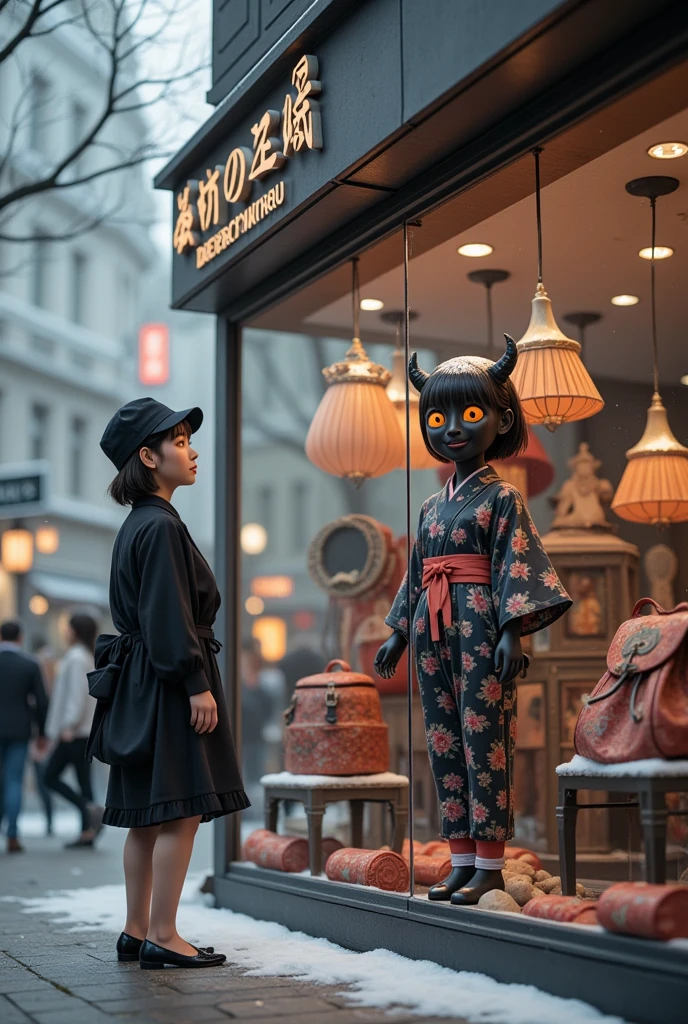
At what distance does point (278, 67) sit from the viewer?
18.2 ft

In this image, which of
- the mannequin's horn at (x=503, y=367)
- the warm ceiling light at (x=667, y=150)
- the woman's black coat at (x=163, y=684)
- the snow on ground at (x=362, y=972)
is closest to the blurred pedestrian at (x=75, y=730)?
the snow on ground at (x=362, y=972)

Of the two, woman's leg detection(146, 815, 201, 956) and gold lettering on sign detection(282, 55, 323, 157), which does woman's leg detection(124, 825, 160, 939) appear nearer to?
woman's leg detection(146, 815, 201, 956)

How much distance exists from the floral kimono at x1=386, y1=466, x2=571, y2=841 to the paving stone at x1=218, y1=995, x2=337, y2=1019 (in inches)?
35.5

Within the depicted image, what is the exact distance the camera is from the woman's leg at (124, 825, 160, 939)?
15.8 feet

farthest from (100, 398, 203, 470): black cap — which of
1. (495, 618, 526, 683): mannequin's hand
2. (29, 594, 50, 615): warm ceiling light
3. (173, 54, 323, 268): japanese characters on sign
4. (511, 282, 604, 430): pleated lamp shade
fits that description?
(29, 594, 50, 615): warm ceiling light

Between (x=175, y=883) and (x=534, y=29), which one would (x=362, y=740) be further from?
(x=534, y=29)

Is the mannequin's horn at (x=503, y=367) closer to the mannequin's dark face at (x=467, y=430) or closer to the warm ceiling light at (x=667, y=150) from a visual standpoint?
the mannequin's dark face at (x=467, y=430)

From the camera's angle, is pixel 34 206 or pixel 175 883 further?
pixel 34 206

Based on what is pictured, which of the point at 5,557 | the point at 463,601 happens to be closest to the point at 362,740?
the point at 463,601

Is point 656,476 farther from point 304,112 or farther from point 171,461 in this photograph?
point 304,112

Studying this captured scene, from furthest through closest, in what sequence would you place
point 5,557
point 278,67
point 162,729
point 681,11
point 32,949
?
point 5,557
point 278,67
point 32,949
point 162,729
point 681,11

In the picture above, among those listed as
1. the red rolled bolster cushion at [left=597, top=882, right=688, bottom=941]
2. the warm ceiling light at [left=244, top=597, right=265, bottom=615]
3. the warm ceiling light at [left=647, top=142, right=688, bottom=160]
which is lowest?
the red rolled bolster cushion at [left=597, top=882, right=688, bottom=941]

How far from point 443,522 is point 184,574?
95 cm

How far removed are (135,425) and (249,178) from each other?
1.58 m
